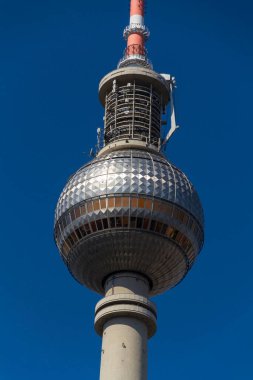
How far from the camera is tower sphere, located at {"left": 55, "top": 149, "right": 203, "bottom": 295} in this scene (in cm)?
6938

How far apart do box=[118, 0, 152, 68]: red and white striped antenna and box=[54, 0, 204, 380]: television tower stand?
14.5 meters

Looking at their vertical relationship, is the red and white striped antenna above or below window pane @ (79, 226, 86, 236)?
above

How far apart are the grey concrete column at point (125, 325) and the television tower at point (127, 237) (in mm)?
86

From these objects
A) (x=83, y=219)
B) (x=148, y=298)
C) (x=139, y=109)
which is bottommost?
(x=148, y=298)

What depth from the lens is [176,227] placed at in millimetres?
70250

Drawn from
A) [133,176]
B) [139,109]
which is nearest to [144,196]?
[133,176]

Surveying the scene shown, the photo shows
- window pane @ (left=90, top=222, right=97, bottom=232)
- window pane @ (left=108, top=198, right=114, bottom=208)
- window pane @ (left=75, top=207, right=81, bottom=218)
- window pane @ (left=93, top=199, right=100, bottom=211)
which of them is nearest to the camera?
window pane @ (left=108, top=198, right=114, bottom=208)

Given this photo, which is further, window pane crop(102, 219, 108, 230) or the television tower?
window pane crop(102, 219, 108, 230)

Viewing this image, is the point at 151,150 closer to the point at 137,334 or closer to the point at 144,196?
the point at 144,196

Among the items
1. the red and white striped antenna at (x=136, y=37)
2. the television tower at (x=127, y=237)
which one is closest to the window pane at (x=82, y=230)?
the television tower at (x=127, y=237)

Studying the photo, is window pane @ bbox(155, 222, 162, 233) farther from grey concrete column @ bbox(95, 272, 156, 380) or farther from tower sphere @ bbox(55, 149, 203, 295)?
grey concrete column @ bbox(95, 272, 156, 380)

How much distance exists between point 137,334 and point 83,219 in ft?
37.9

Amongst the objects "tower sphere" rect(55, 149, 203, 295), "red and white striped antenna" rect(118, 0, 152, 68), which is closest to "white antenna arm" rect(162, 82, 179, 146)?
"red and white striped antenna" rect(118, 0, 152, 68)

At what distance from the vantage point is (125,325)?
68000mm
